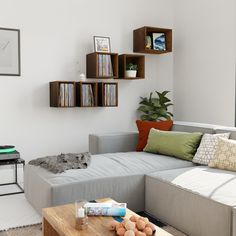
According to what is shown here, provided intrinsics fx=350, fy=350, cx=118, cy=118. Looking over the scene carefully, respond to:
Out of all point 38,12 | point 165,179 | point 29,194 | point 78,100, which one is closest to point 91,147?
point 78,100

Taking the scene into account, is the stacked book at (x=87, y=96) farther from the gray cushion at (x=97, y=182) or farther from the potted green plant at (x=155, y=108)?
the gray cushion at (x=97, y=182)

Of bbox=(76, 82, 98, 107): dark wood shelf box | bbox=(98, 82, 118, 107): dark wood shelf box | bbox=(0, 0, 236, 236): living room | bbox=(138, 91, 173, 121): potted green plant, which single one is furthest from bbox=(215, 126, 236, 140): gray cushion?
bbox=(76, 82, 98, 107): dark wood shelf box

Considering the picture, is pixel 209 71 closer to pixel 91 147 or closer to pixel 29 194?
pixel 91 147

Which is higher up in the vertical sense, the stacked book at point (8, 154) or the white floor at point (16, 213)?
the stacked book at point (8, 154)

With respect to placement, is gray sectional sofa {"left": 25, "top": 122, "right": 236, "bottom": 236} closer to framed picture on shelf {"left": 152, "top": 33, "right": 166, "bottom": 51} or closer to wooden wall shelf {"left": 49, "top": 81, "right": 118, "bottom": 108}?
wooden wall shelf {"left": 49, "top": 81, "right": 118, "bottom": 108}

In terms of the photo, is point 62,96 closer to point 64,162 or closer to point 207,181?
point 64,162

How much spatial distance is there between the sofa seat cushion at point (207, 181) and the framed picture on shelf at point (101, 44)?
2.25m

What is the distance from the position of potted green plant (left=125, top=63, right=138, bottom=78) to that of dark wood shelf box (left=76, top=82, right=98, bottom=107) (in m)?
0.54

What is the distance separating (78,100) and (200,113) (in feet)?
5.46

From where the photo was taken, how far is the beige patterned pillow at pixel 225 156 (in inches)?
114

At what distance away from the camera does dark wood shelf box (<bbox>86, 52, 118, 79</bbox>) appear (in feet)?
14.3

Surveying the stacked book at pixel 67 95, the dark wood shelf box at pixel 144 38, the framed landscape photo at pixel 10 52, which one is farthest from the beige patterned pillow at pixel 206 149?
the framed landscape photo at pixel 10 52

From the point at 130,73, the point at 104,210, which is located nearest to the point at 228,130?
the point at 130,73

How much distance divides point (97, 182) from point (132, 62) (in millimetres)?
2548
